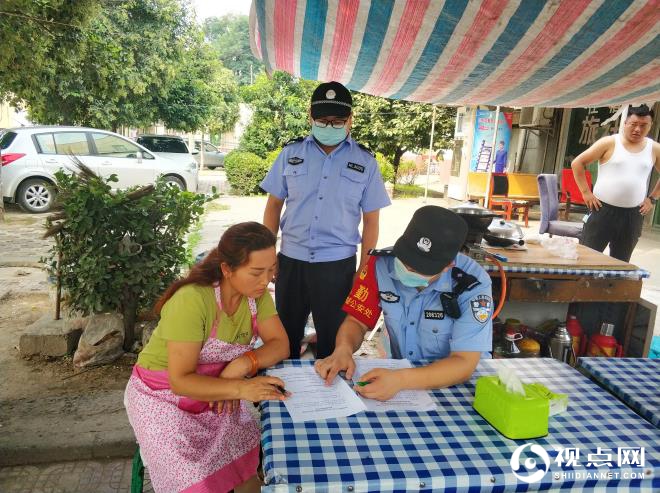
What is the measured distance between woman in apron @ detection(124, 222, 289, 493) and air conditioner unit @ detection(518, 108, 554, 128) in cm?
1187

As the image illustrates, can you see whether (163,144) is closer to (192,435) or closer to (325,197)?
(325,197)

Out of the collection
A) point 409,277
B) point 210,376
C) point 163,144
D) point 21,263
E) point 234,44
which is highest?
point 234,44

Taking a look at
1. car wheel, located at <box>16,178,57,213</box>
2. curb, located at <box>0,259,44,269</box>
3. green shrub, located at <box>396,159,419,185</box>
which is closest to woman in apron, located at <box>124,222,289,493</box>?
curb, located at <box>0,259,44,269</box>

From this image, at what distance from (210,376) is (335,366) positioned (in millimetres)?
434

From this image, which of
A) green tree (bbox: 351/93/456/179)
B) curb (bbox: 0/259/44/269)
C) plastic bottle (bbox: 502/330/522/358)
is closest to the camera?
plastic bottle (bbox: 502/330/522/358)

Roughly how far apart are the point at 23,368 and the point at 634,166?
15.5ft

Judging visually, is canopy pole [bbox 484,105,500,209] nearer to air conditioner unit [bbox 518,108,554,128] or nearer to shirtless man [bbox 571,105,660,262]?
air conditioner unit [bbox 518,108,554,128]

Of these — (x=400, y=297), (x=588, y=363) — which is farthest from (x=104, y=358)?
(x=588, y=363)

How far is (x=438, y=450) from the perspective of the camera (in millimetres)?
1300

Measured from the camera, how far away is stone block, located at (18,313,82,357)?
3453 mm

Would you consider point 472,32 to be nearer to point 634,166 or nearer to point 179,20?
point 634,166

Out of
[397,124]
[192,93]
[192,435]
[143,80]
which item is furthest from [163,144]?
[192,435]

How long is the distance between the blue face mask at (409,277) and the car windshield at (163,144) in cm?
1221

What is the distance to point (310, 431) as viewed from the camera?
1364 millimetres
